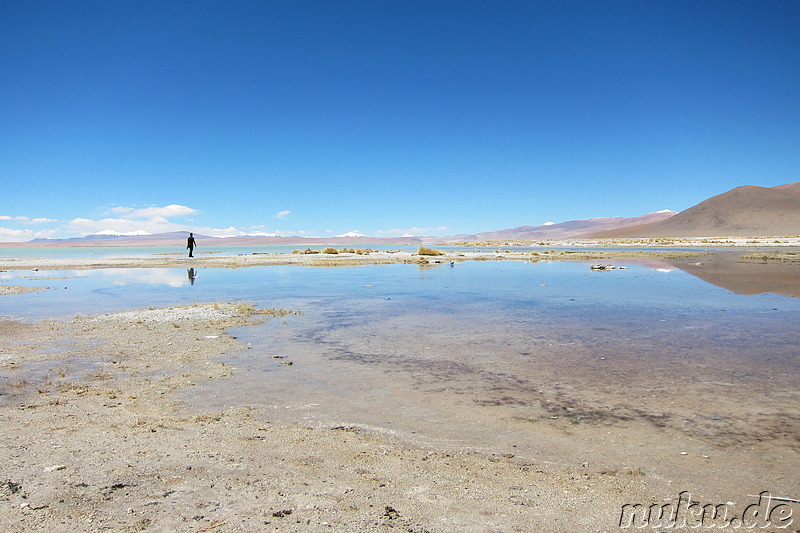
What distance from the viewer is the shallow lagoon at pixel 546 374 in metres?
4.70

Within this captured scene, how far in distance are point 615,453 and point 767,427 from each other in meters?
1.94

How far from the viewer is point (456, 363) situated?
780 centimetres

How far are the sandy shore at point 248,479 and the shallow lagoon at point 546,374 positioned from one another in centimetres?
45

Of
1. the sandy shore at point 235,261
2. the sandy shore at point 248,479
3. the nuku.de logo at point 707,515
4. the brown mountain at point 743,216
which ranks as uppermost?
the brown mountain at point 743,216

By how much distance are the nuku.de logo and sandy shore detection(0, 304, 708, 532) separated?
13 centimetres

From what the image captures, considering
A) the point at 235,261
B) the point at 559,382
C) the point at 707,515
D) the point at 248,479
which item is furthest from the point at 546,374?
the point at 235,261

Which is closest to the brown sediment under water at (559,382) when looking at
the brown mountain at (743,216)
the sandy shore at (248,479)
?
the sandy shore at (248,479)

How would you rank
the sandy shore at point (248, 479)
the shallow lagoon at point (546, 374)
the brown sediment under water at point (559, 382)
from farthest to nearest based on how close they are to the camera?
the shallow lagoon at point (546, 374)
the brown sediment under water at point (559, 382)
the sandy shore at point (248, 479)

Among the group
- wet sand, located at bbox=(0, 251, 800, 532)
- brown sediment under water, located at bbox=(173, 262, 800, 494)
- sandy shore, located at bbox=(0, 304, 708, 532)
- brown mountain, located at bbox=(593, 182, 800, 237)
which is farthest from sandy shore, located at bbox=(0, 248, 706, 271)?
brown mountain, located at bbox=(593, 182, 800, 237)

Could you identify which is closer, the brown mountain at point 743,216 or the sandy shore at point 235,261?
the sandy shore at point 235,261

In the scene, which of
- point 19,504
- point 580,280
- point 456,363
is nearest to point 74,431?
point 19,504

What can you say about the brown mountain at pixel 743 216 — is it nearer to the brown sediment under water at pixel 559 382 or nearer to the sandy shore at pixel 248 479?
the brown sediment under water at pixel 559 382

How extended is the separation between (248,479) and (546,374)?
474 centimetres

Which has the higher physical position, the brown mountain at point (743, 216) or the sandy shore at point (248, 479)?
the brown mountain at point (743, 216)
